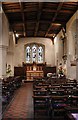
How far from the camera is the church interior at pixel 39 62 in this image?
8086 millimetres

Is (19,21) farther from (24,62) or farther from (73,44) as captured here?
(24,62)

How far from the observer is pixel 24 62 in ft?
104

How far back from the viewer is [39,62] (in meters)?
31.9

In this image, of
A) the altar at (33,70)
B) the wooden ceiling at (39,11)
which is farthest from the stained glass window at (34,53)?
the wooden ceiling at (39,11)

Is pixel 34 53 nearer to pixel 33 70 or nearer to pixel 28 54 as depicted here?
pixel 28 54

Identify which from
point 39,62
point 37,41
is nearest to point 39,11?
point 37,41

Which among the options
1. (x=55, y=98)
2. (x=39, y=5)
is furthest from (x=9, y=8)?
(x=55, y=98)

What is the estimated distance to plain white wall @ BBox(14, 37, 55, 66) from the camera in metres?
32.0

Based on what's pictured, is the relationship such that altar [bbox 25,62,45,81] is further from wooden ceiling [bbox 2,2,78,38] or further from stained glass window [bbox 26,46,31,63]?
wooden ceiling [bbox 2,2,78,38]

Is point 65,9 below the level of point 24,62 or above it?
above

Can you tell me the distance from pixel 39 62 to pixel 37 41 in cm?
250

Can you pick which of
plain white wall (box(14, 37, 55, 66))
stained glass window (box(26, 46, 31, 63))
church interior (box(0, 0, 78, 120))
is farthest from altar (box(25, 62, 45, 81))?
plain white wall (box(14, 37, 55, 66))

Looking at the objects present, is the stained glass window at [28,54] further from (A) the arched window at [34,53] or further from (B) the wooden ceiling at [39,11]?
(B) the wooden ceiling at [39,11]

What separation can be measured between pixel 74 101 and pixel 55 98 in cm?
96
